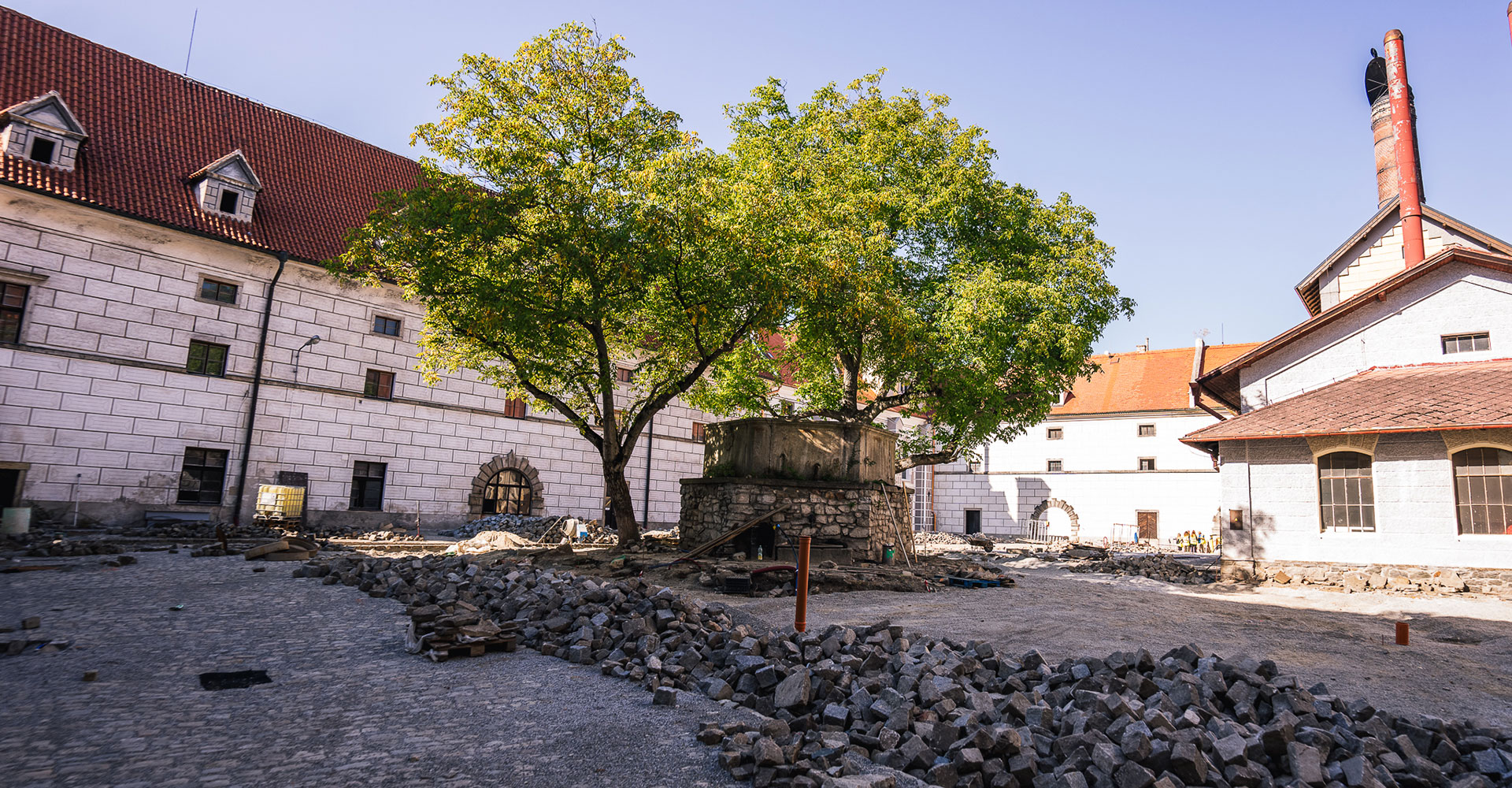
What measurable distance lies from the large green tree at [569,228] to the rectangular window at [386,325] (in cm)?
853

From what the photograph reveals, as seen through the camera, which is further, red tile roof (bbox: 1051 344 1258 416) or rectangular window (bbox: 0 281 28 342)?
red tile roof (bbox: 1051 344 1258 416)

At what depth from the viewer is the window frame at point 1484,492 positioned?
1528cm

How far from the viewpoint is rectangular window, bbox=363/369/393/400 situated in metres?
23.7

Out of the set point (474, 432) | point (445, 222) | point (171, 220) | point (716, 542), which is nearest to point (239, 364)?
point (171, 220)

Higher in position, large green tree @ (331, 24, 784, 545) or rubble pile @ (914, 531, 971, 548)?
large green tree @ (331, 24, 784, 545)

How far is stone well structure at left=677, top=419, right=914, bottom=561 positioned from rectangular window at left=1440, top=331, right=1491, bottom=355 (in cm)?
1436

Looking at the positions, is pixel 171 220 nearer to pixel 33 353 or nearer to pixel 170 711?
pixel 33 353

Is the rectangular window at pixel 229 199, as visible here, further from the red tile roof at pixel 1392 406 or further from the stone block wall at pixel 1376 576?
the stone block wall at pixel 1376 576

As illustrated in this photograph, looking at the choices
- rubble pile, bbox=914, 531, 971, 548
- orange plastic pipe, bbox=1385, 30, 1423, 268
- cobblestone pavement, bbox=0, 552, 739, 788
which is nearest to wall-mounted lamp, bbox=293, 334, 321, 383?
cobblestone pavement, bbox=0, 552, 739, 788

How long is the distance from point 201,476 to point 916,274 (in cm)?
2147

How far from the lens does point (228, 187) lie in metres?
21.9

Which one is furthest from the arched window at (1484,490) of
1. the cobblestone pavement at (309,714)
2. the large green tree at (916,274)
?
the cobblestone pavement at (309,714)

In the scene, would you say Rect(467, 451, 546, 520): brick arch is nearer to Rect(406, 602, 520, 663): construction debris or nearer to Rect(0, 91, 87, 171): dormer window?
Rect(0, 91, 87, 171): dormer window

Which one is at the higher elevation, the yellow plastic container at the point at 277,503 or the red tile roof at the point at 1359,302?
the red tile roof at the point at 1359,302
